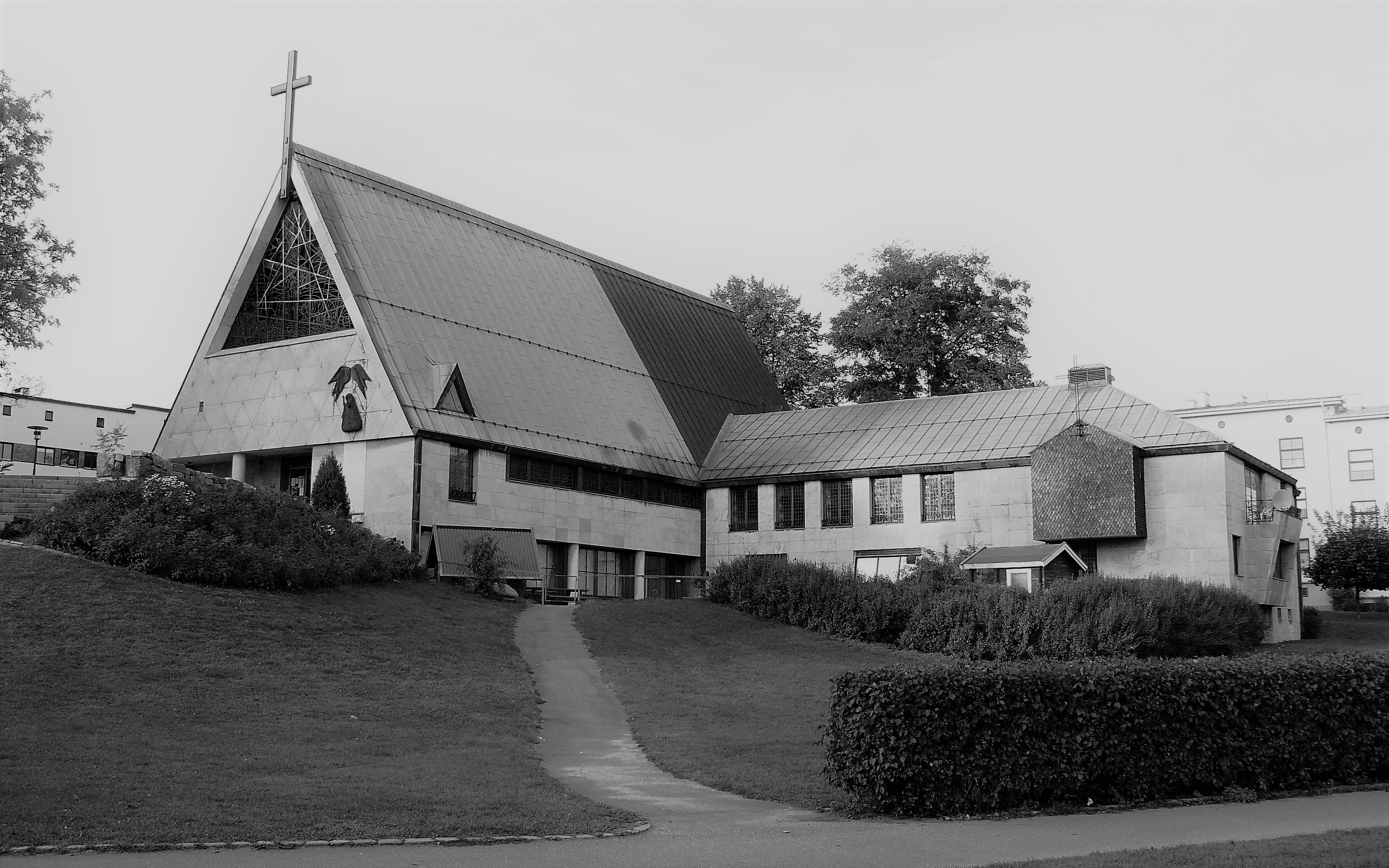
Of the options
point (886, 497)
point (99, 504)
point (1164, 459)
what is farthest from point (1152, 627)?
point (99, 504)

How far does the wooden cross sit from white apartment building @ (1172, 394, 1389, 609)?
45.3m

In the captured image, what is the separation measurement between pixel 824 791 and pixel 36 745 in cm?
989

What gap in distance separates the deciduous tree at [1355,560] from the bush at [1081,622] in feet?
73.3

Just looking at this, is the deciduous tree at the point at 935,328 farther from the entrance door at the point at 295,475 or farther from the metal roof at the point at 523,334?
the entrance door at the point at 295,475

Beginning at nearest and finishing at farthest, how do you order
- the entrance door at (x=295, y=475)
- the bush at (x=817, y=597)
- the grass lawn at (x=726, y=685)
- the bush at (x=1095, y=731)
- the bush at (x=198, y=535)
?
the bush at (x=1095, y=731) → the grass lawn at (x=726, y=685) → the bush at (x=198, y=535) → the bush at (x=817, y=597) → the entrance door at (x=295, y=475)

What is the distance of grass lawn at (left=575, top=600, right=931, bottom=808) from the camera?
1864cm

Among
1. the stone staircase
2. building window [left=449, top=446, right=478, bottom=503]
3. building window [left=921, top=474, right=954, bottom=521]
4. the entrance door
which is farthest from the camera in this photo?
building window [left=921, top=474, right=954, bottom=521]

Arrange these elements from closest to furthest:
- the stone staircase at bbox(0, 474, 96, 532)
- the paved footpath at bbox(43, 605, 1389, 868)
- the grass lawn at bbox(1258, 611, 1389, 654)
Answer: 1. the paved footpath at bbox(43, 605, 1389, 868)
2. the stone staircase at bbox(0, 474, 96, 532)
3. the grass lawn at bbox(1258, 611, 1389, 654)

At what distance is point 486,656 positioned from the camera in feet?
90.7

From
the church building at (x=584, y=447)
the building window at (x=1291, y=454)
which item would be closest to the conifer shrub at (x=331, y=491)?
the church building at (x=584, y=447)

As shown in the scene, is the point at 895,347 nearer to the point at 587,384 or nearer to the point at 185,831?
the point at 587,384

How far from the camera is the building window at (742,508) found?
45531mm

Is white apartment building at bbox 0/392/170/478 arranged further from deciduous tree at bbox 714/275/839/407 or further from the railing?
the railing

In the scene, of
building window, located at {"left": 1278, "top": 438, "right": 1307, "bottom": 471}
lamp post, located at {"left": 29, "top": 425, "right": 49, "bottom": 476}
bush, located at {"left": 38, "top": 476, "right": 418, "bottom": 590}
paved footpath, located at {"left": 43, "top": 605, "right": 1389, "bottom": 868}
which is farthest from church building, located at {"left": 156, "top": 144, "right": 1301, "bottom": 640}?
building window, located at {"left": 1278, "top": 438, "right": 1307, "bottom": 471}
